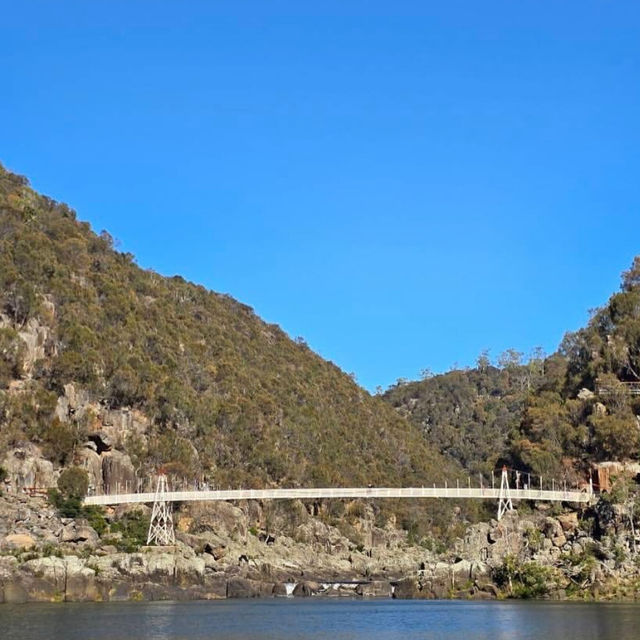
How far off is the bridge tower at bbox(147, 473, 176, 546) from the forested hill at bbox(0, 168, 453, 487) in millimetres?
8482

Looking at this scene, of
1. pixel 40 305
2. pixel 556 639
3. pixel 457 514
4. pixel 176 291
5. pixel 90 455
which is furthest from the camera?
pixel 176 291

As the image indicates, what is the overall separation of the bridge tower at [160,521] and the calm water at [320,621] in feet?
46.9

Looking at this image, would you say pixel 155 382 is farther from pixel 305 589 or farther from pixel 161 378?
pixel 305 589

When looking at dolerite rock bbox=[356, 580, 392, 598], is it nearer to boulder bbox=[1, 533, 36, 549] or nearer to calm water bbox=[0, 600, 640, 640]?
calm water bbox=[0, 600, 640, 640]

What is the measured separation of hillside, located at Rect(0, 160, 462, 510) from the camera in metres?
85.6

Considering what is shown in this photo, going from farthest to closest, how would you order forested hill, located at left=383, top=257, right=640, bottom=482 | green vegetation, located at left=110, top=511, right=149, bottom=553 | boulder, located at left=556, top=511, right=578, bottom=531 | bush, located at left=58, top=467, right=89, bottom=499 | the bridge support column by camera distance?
forested hill, located at left=383, top=257, right=640, bottom=482 → the bridge support column → boulder, located at left=556, top=511, right=578, bottom=531 → bush, located at left=58, top=467, right=89, bottom=499 → green vegetation, located at left=110, top=511, right=149, bottom=553

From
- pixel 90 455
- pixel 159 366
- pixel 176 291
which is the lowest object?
pixel 90 455

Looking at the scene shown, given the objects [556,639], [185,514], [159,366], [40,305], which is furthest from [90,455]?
[556,639]

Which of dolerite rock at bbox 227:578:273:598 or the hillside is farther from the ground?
the hillside

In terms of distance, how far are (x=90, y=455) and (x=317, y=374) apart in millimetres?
73613

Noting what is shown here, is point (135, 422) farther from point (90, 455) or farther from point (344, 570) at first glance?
point (344, 570)

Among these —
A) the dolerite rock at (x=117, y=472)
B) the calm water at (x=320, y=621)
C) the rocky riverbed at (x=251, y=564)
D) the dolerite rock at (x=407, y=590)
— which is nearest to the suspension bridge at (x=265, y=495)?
the rocky riverbed at (x=251, y=564)

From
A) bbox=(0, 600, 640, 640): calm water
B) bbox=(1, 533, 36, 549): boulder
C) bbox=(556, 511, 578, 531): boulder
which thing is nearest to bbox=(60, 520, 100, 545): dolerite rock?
bbox=(1, 533, 36, 549): boulder

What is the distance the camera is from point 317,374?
153375mm
